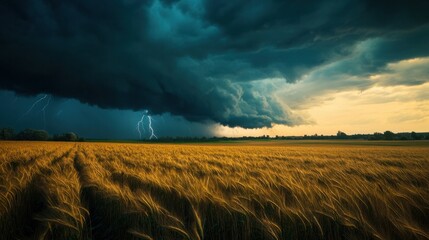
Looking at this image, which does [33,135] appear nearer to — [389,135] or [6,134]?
[6,134]

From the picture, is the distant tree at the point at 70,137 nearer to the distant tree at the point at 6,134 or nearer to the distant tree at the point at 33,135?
the distant tree at the point at 33,135

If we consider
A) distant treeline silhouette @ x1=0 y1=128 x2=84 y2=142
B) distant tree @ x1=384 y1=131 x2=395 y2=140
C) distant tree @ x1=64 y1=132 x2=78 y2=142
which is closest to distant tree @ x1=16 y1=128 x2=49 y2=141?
distant treeline silhouette @ x1=0 y1=128 x2=84 y2=142

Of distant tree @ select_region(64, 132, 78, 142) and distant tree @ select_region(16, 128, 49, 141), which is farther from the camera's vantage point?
distant tree @ select_region(64, 132, 78, 142)

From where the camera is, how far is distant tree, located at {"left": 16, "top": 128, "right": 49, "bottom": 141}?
98.5m

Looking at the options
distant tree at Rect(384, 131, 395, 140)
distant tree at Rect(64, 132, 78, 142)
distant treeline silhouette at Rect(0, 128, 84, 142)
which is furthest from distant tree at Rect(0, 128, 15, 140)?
distant tree at Rect(384, 131, 395, 140)

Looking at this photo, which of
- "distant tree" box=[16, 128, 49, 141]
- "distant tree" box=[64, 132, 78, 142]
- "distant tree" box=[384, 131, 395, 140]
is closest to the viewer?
"distant tree" box=[384, 131, 395, 140]

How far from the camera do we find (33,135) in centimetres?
9962

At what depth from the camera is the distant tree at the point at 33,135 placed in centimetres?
9850

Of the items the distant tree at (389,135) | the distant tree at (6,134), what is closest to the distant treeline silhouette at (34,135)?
the distant tree at (6,134)

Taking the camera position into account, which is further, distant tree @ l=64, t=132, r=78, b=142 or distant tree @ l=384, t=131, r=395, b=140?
distant tree @ l=64, t=132, r=78, b=142

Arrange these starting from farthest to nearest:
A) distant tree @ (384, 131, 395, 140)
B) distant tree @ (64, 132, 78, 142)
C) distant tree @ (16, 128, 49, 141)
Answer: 1. distant tree @ (64, 132, 78, 142)
2. distant tree @ (16, 128, 49, 141)
3. distant tree @ (384, 131, 395, 140)


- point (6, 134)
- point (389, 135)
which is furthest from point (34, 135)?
point (389, 135)

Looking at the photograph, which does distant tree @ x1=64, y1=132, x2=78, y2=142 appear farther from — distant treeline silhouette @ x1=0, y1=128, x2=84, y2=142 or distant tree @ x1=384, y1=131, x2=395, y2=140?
distant tree @ x1=384, y1=131, x2=395, y2=140

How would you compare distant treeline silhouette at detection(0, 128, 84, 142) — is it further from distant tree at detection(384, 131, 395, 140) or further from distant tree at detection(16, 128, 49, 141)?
distant tree at detection(384, 131, 395, 140)
